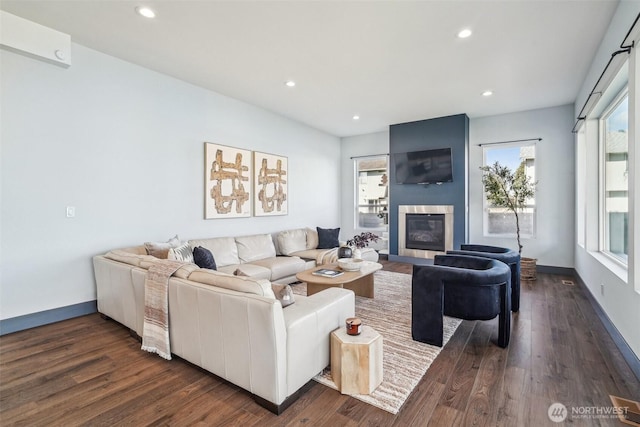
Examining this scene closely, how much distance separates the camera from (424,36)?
9.84 feet

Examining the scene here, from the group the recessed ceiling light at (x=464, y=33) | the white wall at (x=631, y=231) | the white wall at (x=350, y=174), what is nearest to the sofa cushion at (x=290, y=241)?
the white wall at (x=350, y=174)

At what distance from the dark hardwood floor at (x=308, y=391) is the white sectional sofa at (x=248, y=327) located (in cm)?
15

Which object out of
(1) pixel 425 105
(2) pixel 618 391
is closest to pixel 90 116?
(1) pixel 425 105

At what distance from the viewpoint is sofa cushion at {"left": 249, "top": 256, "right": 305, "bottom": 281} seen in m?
4.15

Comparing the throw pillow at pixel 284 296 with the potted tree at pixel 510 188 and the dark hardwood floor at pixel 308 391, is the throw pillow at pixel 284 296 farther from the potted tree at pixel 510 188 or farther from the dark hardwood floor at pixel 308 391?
the potted tree at pixel 510 188

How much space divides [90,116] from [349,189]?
5.40 m

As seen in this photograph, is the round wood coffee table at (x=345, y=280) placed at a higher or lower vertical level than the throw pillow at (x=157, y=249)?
lower

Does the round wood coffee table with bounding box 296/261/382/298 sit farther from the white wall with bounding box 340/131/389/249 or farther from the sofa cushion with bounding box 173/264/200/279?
the white wall with bounding box 340/131/389/249

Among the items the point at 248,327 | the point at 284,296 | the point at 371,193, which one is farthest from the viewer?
the point at 371,193

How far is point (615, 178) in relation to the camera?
11.1 ft

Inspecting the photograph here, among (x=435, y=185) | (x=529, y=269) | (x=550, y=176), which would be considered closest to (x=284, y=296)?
(x=529, y=269)

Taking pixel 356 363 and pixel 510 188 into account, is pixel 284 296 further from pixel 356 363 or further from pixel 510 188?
pixel 510 188

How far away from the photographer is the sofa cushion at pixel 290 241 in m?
5.25

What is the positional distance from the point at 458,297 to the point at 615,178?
102 inches
